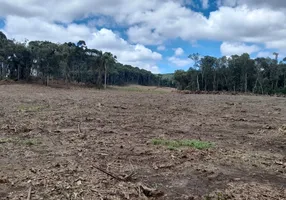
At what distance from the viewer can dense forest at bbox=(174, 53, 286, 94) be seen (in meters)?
48.5

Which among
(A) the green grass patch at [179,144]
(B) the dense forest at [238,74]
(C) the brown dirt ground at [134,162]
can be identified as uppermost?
(B) the dense forest at [238,74]

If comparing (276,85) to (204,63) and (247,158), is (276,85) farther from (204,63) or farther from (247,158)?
(247,158)

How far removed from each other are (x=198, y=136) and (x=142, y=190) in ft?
11.8

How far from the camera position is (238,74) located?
50.9 meters

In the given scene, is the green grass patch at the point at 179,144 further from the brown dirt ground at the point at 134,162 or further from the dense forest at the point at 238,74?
the dense forest at the point at 238,74

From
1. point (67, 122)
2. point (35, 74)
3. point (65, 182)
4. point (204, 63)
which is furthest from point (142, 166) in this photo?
point (204, 63)

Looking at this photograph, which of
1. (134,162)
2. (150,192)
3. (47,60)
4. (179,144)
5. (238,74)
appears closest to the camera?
(150,192)

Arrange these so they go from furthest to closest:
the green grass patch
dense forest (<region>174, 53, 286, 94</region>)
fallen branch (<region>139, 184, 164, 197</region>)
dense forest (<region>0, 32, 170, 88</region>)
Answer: dense forest (<region>174, 53, 286, 94</region>), dense forest (<region>0, 32, 170, 88</region>), the green grass patch, fallen branch (<region>139, 184, 164, 197</region>)

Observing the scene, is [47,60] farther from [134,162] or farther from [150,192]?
[150,192]

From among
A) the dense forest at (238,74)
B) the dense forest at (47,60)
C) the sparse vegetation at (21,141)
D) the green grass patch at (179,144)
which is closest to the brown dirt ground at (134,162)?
the sparse vegetation at (21,141)

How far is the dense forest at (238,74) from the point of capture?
48.5m

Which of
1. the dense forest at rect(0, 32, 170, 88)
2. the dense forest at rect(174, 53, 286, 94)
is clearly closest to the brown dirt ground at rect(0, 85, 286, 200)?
the dense forest at rect(0, 32, 170, 88)

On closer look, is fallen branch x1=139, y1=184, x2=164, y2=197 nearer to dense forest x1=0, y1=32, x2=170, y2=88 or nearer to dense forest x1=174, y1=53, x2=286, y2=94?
dense forest x1=0, y1=32, x2=170, y2=88

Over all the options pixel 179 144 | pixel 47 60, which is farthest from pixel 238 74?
pixel 179 144
